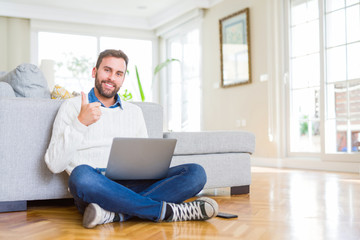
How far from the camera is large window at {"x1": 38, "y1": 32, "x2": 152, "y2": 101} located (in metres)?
7.88

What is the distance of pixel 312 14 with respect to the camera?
16.7ft

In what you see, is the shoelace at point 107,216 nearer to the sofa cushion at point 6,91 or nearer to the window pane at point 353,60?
the sofa cushion at point 6,91

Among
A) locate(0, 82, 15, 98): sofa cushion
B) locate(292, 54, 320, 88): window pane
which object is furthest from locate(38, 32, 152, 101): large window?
locate(0, 82, 15, 98): sofa cushion

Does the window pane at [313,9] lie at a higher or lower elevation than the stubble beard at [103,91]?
higher

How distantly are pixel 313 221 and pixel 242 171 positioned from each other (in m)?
0.98

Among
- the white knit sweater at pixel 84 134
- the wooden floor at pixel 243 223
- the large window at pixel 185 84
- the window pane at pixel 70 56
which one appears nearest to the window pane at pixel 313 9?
the large window at pixel 185 84

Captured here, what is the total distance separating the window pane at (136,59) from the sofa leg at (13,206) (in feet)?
20.4

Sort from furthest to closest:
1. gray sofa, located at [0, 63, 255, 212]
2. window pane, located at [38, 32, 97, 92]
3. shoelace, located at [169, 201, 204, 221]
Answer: window pane, located at [38, 32, 97, 92], gray sofa, located at [0, 63, 255, 212], shoelace, located at [169, 201, 204, 221]

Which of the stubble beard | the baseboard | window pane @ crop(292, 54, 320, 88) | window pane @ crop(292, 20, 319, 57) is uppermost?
window pane @ crop(292, 20, 319, 57)

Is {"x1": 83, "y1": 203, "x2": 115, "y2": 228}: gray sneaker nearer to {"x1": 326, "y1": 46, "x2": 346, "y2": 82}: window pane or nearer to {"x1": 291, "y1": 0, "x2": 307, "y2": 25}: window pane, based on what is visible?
{"x1": 326, "y1": 46, "x2": 346, "y2": 82}: window pane

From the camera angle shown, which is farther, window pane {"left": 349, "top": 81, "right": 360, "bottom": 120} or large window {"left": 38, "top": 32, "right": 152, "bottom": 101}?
large window {"left": 38, "top": 32, "right": 152, "bottom": 101}

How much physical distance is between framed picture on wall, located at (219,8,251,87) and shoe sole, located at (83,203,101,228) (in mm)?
4368

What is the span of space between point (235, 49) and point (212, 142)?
12.0 ft

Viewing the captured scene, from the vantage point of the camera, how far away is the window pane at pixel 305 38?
16.6 feet
